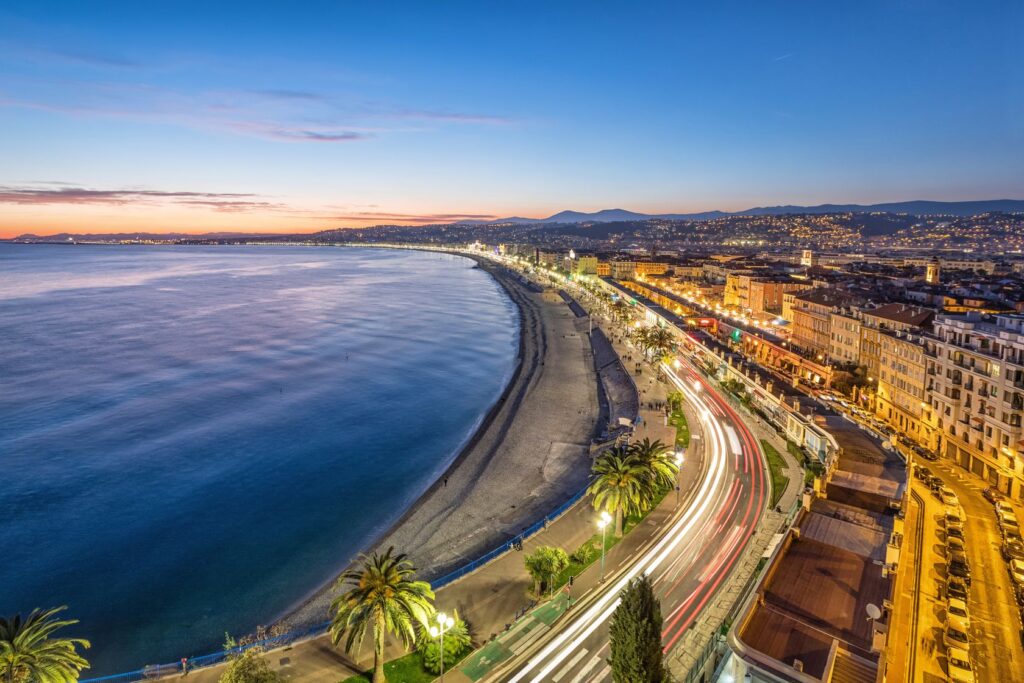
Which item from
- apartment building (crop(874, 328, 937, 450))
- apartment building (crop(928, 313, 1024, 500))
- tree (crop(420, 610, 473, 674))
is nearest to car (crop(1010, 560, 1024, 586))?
apartment building (crop(928, 313, 1024, 500))

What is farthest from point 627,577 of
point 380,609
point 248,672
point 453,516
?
point 248,672

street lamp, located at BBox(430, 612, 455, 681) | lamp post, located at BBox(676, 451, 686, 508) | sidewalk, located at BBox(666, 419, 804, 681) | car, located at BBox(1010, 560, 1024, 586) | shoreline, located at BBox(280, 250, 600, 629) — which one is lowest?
shoreline, located at BBox(280, 250, 600, 629)

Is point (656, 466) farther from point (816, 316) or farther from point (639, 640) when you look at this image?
point (816, 316)

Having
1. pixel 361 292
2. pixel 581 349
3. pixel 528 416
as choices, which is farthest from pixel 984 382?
pixel 361 292

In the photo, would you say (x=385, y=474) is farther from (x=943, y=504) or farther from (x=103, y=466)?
(x=943, y=504)

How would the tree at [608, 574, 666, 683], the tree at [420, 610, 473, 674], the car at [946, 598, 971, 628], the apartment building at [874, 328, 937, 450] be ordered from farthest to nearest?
the apartment building at [874, 328, 937, 450] → the car at [946, 598, 971, 628] → the tree at [420, 610, 473, 674] → the tree at [608, 574, 666, 683]

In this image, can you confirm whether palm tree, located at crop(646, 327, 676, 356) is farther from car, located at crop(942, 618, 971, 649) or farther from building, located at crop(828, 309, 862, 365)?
car, located at crop(942, 618, 971, 649)
